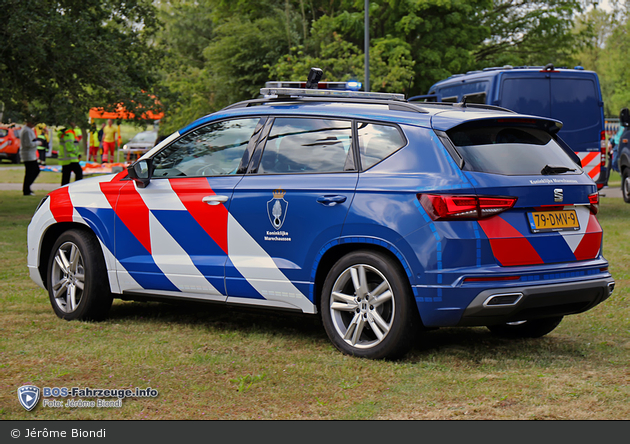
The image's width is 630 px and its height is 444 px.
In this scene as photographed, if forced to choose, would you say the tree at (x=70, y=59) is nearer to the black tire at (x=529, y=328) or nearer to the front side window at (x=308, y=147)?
the front side window at (x=308, y=147)

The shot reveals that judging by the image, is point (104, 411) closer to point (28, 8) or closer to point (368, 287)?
point (368, 287)

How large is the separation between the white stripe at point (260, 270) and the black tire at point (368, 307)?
0.69 ft

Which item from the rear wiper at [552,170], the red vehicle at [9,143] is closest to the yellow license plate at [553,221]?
the rear wiper at [552,170]

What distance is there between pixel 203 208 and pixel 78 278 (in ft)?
4.69

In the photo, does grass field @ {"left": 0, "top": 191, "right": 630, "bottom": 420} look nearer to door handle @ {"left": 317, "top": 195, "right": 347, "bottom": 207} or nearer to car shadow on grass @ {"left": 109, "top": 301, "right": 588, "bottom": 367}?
car shadow on grass @ {"left": 109, "top": 301, "right": 588, "bottom": 367}

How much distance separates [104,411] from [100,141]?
128 feet

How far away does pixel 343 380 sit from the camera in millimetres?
4918

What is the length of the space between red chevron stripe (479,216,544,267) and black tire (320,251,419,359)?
601mm

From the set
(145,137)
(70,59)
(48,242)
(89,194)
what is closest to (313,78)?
(89,194)

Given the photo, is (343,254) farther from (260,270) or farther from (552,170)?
(552,170)

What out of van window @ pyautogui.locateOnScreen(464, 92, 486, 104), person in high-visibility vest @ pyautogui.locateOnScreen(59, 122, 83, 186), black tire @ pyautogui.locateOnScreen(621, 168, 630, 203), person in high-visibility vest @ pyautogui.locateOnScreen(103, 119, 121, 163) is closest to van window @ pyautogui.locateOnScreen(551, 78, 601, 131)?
van window @ pyautogui.locateOnScreen(464, 92, 486, 104)

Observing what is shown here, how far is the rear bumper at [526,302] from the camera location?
4984 millimetres
